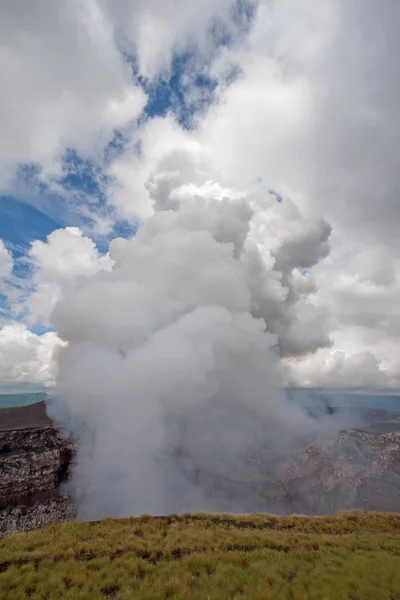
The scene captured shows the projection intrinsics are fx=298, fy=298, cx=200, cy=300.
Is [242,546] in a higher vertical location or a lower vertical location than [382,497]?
higher

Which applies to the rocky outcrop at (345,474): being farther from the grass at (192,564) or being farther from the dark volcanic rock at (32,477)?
the dark volcanic rock at (32,477)

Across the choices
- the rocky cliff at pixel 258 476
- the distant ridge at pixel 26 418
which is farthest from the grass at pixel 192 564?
the distant ridge at pixel 26 418

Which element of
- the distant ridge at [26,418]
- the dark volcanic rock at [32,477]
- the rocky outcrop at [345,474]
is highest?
the distant ridge at [26,418]

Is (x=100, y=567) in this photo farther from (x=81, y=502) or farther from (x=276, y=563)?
(x=81, y=502)

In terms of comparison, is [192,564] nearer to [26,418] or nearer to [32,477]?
[32,477]

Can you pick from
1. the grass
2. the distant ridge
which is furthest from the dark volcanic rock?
the grass

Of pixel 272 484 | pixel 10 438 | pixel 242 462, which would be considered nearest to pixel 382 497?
pixel 272 484
